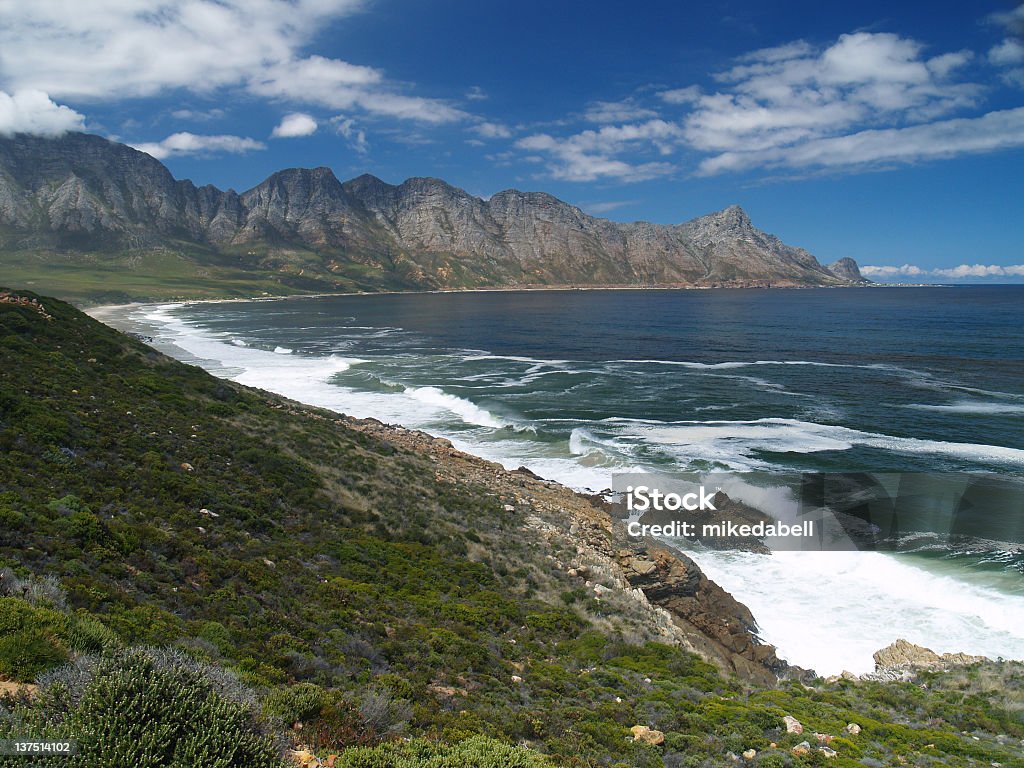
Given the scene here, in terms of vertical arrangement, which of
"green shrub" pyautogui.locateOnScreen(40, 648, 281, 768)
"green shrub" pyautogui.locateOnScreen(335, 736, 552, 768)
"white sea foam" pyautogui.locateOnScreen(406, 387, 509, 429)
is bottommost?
"white sea foam" pyautogui.locateOnScreen(406, 387, 509, 429)

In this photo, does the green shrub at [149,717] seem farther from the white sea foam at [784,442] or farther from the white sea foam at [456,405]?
the white sea foam at [456,405]

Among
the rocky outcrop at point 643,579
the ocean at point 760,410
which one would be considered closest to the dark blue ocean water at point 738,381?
the ocean at point 760,410

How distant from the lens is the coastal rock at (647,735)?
10.8m

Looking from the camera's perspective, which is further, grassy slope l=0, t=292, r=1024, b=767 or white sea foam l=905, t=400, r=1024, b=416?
white sea foam l=905, t=400, r=1024, b=416

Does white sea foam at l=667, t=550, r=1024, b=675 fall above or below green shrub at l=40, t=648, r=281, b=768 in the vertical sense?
below

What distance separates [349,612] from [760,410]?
42415 mm

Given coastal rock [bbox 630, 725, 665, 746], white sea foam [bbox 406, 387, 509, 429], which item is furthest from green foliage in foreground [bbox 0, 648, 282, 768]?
white sea foam [bbox 406, 387, 509, 429]

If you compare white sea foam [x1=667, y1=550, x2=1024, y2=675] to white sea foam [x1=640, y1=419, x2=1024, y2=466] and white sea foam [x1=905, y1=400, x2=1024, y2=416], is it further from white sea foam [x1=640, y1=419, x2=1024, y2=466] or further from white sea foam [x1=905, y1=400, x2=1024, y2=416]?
white sea foam [x1=905, y1=400, x2=1024, y2=416]

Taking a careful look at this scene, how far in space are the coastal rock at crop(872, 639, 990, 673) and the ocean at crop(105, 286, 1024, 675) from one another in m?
0.69

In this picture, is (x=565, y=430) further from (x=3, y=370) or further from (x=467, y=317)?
(x=467, y=317)

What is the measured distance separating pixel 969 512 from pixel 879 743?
21.8 m

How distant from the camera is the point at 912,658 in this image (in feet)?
56.7

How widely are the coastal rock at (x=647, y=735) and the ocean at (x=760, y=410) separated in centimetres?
1005

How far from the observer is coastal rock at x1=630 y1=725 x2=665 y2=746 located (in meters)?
10.8
